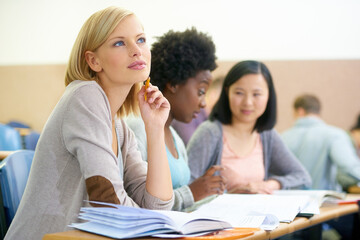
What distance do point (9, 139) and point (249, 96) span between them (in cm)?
106

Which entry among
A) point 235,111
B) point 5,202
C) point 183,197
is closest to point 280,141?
point 235,111

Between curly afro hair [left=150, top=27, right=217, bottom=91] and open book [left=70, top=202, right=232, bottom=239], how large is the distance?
0.93 meters

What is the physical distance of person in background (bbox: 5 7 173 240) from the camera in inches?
45.0

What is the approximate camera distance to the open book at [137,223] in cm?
95

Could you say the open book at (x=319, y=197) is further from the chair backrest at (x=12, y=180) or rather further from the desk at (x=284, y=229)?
the chair backrest at (x=12, y=180)

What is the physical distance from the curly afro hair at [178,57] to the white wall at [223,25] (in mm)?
65

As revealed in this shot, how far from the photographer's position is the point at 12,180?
4.55ft

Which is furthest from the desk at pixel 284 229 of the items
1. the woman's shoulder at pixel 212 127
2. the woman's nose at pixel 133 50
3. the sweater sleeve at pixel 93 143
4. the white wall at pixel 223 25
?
the white wall at pixel 223 25

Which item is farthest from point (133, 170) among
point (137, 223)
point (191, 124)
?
point (191, 124)

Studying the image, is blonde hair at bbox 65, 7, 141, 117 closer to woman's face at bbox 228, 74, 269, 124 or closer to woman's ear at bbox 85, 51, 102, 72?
woman's ear at bbox 85, 51, 102, 72

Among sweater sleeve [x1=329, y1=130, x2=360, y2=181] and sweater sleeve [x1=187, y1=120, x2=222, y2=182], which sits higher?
sweater sleeve [x1=187, y1=120, x2=222, y2=182]

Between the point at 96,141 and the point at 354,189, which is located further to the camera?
the point at 354,189

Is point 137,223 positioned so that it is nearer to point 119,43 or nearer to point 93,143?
point 93,143

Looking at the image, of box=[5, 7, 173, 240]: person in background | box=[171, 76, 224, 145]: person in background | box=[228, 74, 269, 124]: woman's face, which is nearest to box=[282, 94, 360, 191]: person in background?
box=[171, 76, 224, 145]: person in background
